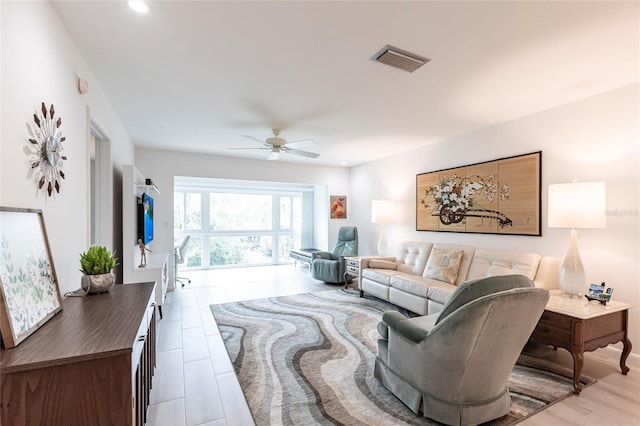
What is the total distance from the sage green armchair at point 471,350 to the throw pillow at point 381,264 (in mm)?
2715

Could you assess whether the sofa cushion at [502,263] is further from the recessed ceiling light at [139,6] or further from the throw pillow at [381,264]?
the recessed ceiling light at [139,6]

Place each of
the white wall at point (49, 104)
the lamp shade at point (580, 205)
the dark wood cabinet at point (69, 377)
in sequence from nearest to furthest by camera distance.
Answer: the dark wood cabinet at point (69, 377) → the white wall at point (49, 104) → the lamp shade at point (580, 205)

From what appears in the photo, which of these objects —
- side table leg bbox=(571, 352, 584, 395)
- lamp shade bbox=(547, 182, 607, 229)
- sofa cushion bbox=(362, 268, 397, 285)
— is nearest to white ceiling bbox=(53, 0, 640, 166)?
lamp shade bbox=(547, 182, 607, 229)

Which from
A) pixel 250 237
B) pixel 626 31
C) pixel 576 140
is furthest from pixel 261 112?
pixel 250 237

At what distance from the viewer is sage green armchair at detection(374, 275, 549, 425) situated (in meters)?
1.64

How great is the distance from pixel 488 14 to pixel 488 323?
1.76 m

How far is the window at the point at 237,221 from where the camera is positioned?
723cm

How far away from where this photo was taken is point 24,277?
124 centimetres

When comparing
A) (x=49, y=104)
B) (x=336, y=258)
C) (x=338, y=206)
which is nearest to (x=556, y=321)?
(x=49, y=104)

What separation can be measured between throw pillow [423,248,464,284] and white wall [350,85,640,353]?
397 mm

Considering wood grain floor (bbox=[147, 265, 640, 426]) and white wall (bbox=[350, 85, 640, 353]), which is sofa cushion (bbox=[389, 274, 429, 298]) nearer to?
white wall (bbox=[350, 85, 640, 353])

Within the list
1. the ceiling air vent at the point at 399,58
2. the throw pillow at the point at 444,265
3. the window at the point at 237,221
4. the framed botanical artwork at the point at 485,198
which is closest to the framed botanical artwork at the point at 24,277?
the ceiling air vent at the point at 399,58

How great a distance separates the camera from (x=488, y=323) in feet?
5.33

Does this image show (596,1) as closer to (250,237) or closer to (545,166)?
(545,166)
